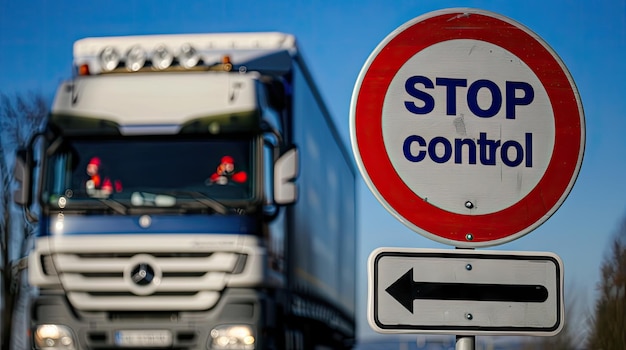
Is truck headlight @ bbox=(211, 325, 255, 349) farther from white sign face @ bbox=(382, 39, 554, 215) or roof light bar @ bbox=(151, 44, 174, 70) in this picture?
white sign face @ bbox=(382, 39, 554, 215)

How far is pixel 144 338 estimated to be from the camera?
1020 cm

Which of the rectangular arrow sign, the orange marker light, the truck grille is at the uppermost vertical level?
the orange marker light

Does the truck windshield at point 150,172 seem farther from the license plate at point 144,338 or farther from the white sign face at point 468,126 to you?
the white sign face at point 468,126

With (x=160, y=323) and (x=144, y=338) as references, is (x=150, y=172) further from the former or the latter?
(x=144, y=338)

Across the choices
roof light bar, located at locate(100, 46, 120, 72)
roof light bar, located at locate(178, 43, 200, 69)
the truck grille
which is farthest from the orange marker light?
the truck grille

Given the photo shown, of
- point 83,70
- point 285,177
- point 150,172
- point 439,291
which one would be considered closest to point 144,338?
point 150,172

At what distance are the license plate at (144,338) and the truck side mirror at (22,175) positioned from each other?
1.50m

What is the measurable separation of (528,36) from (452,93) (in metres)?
0.30

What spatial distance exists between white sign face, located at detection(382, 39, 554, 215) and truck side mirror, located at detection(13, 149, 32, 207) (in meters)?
7.74

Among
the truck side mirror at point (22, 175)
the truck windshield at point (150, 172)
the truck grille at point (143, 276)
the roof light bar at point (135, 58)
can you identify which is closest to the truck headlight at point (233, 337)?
the truck grille at point (143, 276)

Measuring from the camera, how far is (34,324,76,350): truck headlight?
10.3m

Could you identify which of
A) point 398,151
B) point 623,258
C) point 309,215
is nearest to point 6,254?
point 309,215

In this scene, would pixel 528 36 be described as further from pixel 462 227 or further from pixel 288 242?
pixel 288 242

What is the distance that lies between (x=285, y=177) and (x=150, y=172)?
1.23m
